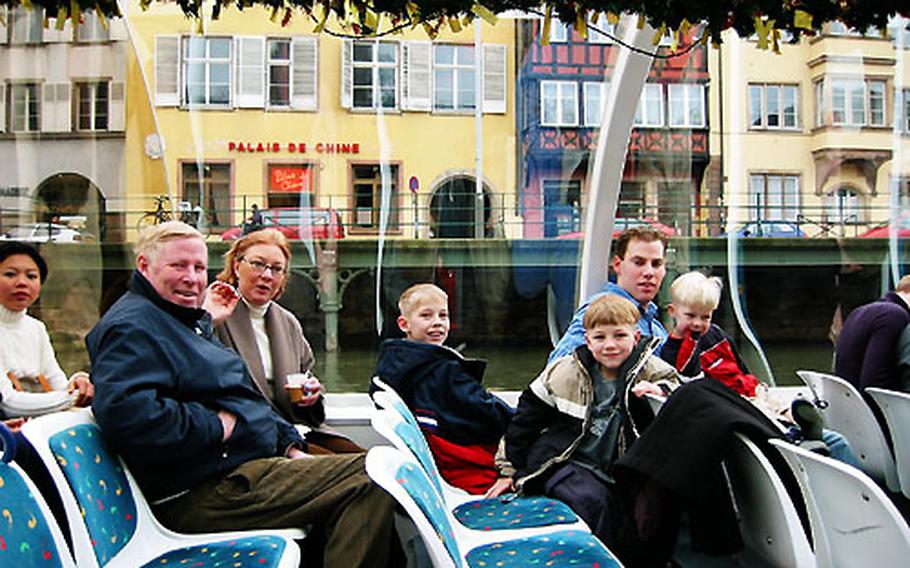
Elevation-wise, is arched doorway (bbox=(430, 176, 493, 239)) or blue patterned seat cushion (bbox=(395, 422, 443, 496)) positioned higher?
arched doorway (bbox=(430, 176, 493, 239))

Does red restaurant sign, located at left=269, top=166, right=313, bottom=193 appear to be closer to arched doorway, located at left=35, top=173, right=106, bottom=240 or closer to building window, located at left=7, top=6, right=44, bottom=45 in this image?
arched doorway, located at left=35, top=173, right=106, bottom=240

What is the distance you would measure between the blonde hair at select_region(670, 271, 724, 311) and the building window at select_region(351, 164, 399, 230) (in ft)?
27.1

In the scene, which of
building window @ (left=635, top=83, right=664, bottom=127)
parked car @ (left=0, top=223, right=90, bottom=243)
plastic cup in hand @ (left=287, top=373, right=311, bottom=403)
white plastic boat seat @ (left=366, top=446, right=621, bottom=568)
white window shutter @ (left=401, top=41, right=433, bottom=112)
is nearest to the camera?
white plastic boat seat @ (left=366, top=446, right=621, bottom=568)

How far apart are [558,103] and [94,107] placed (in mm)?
5900

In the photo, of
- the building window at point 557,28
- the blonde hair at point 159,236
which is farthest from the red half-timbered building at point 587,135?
the blonde hair at point 159,236

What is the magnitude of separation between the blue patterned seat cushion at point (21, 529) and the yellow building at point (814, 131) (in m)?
9.45

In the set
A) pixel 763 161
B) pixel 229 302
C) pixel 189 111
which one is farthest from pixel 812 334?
pixel 229 302

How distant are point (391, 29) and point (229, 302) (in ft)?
4.51

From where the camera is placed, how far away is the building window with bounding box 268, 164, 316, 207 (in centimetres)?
1159

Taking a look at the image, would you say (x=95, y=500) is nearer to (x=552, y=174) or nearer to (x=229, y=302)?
(x=229, y=302)

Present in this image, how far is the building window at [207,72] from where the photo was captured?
9336 mm

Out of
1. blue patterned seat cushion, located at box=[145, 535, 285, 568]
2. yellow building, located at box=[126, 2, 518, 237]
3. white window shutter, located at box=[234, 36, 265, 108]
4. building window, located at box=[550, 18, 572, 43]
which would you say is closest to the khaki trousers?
blue patterned seat cushion, located at box=[145, 535, 285, 568]

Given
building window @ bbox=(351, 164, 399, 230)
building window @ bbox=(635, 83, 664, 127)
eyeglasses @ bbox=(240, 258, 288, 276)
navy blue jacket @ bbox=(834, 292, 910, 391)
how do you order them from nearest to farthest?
1. eyeglasses @ bbox=(240, 258, 288, 276)
2. navy blue jacket @ bbox=(834, 292, 910, 391)
3. building window @ bbox=(635, 83, 664, 127)
4. building window @ bbox=(351, 164, 399, 230)

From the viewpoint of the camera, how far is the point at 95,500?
2.02 m
